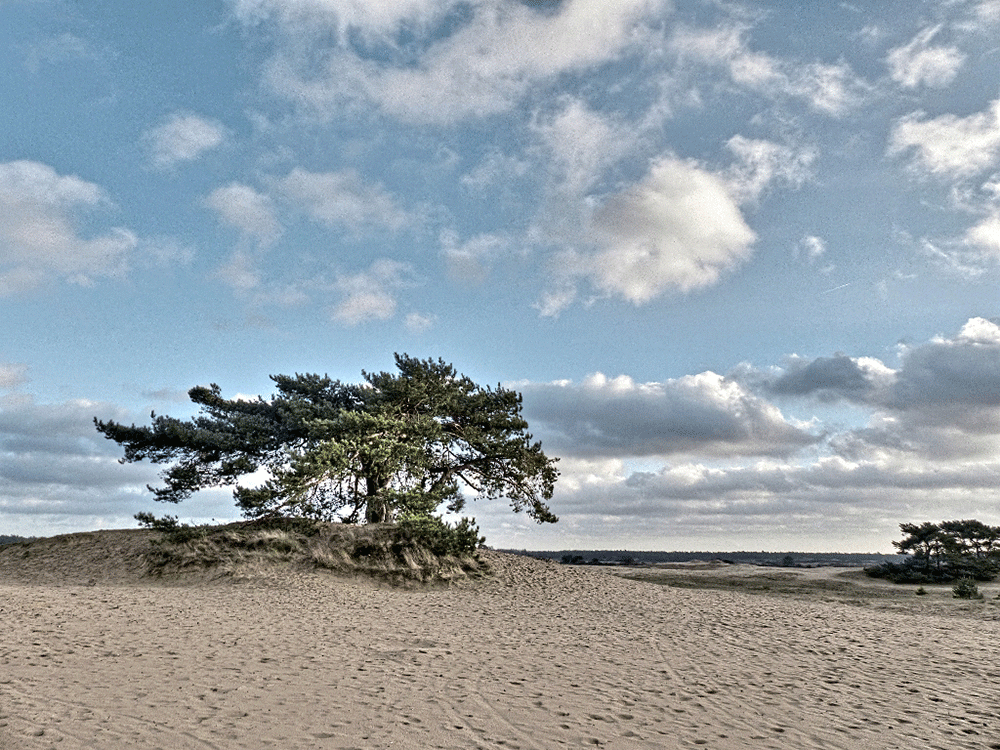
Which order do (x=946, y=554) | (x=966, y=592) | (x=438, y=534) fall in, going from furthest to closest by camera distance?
(x=946, y=554), (x=966, y=592), (x=438, y=534)

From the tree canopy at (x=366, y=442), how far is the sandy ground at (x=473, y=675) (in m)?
5.88

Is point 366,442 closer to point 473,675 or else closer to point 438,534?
point 438,534

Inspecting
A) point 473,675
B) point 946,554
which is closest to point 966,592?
point 946,554

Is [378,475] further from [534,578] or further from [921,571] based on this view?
[921,571]

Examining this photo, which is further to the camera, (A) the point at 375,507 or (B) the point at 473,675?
(A) the point at 375,507

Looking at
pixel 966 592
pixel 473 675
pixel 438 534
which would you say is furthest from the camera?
pixel 966 592

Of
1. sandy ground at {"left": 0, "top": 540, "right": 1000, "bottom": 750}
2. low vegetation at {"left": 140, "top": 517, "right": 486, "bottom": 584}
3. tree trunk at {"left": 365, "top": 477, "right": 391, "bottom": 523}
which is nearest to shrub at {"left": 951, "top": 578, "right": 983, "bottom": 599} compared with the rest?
sandy ground at {"left": 0, "top": 540, "right": 1000, "bottom": 750}

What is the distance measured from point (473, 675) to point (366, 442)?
619 inches

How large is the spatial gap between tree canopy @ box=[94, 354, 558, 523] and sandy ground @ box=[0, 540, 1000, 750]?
5.88 metres

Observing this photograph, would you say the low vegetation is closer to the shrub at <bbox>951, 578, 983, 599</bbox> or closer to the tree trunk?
the tree trunk

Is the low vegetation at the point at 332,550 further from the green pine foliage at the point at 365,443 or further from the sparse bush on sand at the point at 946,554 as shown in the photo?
the sparse bush on sand at the point at 946,554

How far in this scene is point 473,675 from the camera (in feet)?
35.9

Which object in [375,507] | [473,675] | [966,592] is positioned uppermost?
[375,507]

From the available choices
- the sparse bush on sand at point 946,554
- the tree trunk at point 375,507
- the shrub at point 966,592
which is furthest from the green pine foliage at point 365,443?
the sparse bush on sand at point 946,554
